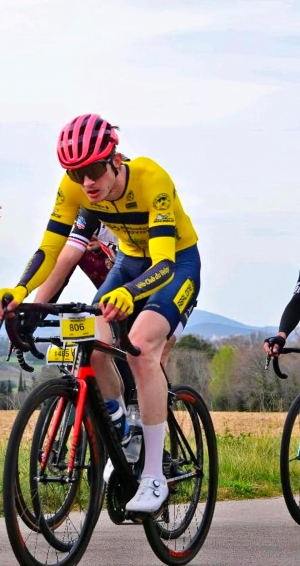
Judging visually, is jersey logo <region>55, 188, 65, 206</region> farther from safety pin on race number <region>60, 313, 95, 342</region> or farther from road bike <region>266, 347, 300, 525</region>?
road bike <region>266, 347, 300, 525</region>

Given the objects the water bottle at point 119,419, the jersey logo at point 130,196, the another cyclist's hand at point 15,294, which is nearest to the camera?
the another cyclist's hand at point 15,294

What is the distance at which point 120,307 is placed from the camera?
20.1 ft

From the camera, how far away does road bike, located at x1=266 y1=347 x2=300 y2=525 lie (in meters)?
8.57

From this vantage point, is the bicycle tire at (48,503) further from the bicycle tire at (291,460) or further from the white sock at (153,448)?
the bicycle tire at (291,460)

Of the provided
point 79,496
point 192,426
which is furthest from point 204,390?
point 79,496

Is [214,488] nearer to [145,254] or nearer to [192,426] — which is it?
[192,426]

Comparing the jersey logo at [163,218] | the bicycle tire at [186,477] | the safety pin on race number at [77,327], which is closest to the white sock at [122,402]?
the bicycle tire at [186,477]

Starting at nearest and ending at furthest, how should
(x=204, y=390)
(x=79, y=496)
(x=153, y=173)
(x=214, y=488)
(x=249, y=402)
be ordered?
(x=79, y=496)
(x=153, y=173)
(x=214, y=488)
(x=249, y=402)
(x=204, y=390)

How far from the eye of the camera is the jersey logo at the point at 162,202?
6953mm

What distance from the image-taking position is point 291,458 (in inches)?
346

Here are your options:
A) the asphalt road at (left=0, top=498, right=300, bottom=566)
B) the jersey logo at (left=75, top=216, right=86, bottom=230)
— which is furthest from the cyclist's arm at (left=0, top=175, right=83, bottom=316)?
the asphalt road at (left=0, top=498, right=300, bottom=566)

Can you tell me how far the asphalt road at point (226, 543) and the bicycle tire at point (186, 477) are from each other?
4.8 inches

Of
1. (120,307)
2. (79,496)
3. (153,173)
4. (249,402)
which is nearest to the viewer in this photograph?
(120,307)

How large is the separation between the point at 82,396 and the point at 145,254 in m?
1.37
